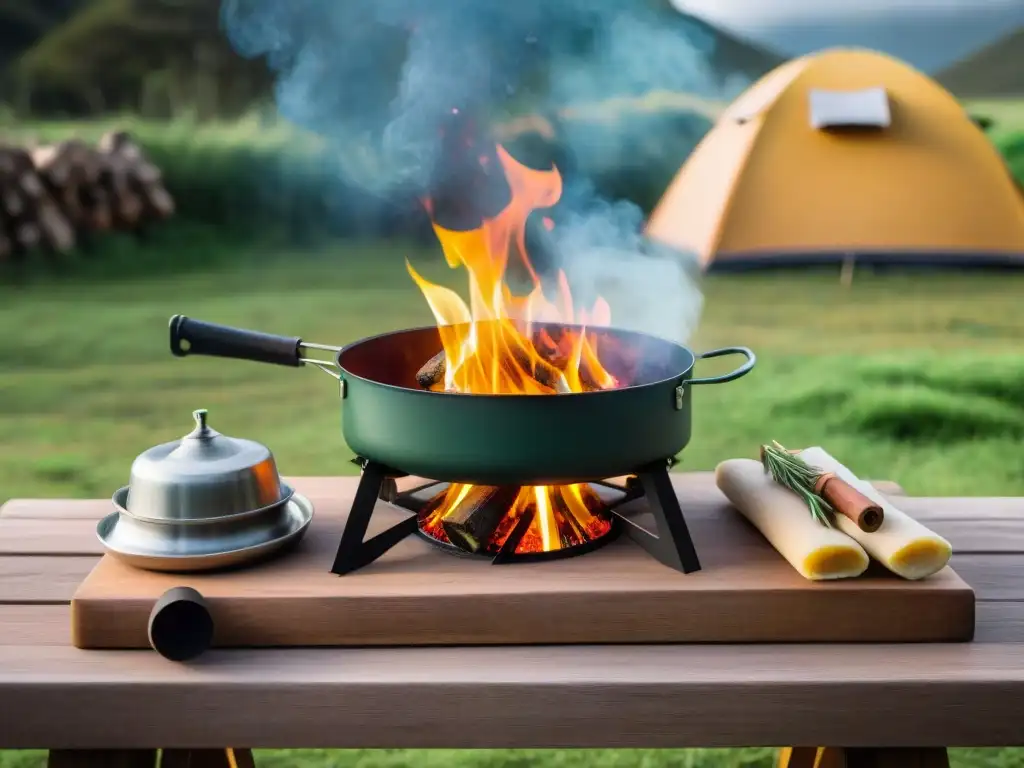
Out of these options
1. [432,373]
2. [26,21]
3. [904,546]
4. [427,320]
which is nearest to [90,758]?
[432,373]

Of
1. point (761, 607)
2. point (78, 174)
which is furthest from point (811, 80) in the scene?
point (761, 607)

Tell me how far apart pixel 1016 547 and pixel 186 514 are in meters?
1.37

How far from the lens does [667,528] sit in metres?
1.61

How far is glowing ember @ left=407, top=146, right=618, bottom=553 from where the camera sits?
5.70ft

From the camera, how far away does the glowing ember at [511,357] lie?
1.74 meters

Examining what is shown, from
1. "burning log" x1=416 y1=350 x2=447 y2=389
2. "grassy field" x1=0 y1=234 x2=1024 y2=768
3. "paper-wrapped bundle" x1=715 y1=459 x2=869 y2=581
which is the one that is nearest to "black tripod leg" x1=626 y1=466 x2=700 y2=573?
"paper-wrapped bundle" x1=715 y1=459 x2=869 y2=581

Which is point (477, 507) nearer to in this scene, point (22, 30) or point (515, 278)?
point (515, 278)

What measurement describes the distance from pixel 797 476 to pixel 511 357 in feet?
1.66

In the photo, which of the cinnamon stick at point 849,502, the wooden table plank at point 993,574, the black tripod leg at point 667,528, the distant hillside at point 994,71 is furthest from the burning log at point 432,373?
the distant hillside at point 994,71

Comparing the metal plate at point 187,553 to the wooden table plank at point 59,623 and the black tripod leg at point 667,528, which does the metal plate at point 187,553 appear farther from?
the black tripod leg at point 667,528

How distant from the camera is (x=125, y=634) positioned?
149cm

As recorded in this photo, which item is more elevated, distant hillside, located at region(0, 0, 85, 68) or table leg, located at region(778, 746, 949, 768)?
distant hillside, located at region(0, 0, 85, 68)

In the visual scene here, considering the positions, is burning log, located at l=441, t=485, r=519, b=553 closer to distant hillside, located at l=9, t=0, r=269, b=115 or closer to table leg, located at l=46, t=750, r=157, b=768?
table leg, located at l=46, t=750, r=157, b=768

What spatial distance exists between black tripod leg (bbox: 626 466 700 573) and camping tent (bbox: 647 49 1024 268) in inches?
189
